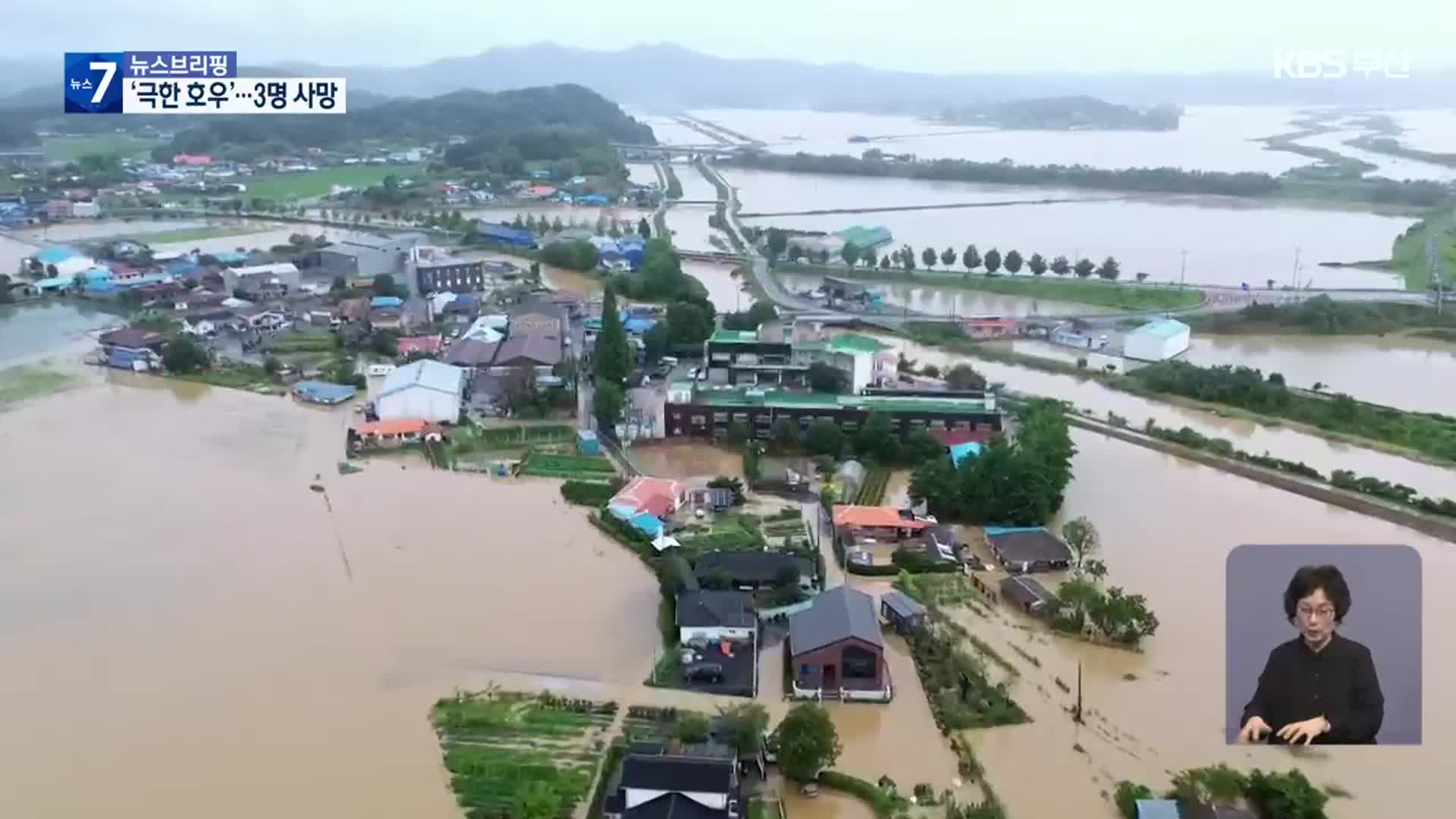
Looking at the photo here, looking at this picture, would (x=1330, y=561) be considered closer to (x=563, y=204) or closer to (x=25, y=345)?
(x=25, y=345)

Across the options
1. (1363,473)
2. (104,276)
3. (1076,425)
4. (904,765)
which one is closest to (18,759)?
(904,765)

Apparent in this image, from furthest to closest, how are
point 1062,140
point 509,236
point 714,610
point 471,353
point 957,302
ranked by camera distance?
point 1062,140, point 509,236, point 957,302, point 471,353, point 714,610

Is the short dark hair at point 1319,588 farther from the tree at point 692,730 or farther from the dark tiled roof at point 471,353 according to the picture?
the dark tiled roof at point 471,353

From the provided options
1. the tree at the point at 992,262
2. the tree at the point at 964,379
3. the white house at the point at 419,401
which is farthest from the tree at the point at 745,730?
the tree at the point at 992,262

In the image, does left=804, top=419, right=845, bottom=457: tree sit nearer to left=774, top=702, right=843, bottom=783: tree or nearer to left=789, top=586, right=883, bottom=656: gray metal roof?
left=789, top=586, right=883, bottom=656: gray metal roof

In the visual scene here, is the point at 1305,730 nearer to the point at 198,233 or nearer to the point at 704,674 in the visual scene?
the point at 704,674

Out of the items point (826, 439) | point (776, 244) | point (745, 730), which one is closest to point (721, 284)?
point (776, 244)

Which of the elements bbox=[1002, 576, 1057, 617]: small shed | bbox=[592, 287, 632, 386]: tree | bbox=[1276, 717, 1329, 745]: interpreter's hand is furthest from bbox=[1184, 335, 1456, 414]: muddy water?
bbox=[1276, 717, 1329, 745]: interpreter's hand

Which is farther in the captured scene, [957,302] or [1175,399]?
[957,302]
